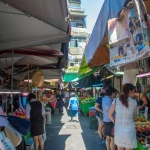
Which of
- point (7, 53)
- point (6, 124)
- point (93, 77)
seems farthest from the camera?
point (93, 77)

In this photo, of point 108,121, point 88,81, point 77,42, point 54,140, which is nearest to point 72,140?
point 54,140

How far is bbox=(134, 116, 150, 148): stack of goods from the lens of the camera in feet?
11.7

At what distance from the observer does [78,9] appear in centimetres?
3581

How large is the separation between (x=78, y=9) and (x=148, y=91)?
31713mm

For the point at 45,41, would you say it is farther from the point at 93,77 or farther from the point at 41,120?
the point at 93,77

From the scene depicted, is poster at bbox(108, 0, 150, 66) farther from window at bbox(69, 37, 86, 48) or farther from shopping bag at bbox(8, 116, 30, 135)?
window at bbox(69, 37, 86, 48)

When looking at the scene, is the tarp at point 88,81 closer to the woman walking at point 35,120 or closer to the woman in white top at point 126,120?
the woman walking at point 35,120

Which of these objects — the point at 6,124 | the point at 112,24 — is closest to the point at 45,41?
the point at 112,24

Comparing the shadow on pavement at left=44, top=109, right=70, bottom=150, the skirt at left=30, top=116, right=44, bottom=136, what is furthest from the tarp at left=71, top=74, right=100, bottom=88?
the skirt at left=30, top=116, right=44, bottom=136

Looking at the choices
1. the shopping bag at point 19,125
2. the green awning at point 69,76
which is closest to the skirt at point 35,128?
the shopping bag at point 19,125

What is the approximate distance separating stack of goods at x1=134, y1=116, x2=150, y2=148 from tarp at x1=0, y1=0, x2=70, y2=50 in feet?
7.63

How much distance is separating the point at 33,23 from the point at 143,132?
3042 millimetres

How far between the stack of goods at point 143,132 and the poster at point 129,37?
1.94 metres

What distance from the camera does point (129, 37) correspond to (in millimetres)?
2107
